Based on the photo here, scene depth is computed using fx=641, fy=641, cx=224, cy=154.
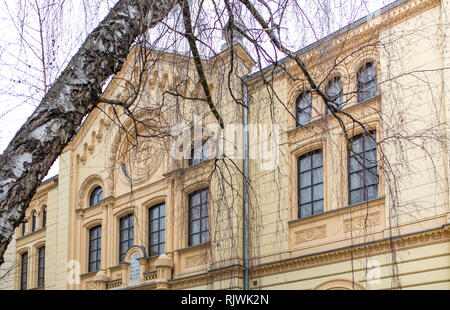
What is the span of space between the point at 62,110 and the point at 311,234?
12.2m

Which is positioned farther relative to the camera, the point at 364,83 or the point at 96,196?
the point at 96,196

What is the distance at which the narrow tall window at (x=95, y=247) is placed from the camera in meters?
22.0

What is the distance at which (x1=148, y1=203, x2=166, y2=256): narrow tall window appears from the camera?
19.8 meters

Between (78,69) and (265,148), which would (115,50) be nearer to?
(78,69)

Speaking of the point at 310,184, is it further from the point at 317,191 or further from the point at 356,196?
the point at 356,196

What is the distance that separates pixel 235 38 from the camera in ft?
24.7

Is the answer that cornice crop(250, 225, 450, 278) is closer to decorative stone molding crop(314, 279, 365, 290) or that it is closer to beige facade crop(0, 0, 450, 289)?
beige facade crop(0, 0, 450, 289)

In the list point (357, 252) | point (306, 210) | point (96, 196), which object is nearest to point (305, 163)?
point (306, 210)

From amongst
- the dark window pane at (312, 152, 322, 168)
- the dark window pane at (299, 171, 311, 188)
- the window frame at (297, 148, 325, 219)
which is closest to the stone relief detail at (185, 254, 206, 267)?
the window frame at (297, 148, 325, 219)

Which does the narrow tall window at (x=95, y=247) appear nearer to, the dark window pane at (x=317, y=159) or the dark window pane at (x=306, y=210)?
the dark window pane at (x=306, y=210)

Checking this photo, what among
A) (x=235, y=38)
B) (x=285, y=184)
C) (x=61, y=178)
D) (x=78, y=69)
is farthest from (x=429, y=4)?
(x=61, y=178)

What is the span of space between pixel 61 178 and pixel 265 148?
9975 millimetres

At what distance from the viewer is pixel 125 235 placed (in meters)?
21.2
